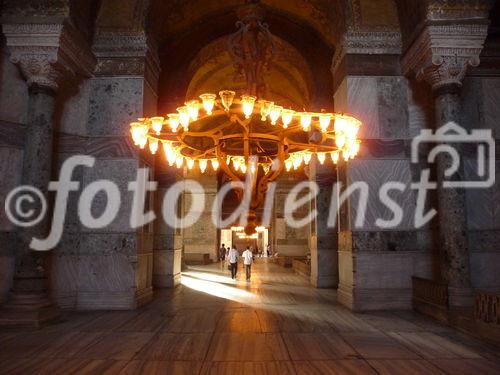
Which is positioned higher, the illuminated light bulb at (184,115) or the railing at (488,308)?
the illuminated light bulb at (184,115)

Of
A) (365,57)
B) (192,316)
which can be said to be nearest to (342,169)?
(365,57)

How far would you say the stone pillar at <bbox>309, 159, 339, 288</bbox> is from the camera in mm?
10891

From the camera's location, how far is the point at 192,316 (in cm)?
685

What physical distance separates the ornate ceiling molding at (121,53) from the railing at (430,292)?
6848mm

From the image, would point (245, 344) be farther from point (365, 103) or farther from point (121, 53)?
point (121, 53)

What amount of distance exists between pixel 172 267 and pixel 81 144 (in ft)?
14.1

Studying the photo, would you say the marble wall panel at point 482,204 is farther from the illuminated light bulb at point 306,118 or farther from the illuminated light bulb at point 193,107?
the illuminated light bulb at point 193,107

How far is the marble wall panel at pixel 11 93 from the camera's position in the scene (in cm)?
716

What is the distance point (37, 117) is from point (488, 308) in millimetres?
7671

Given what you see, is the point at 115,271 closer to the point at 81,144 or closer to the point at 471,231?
the point at 81,144

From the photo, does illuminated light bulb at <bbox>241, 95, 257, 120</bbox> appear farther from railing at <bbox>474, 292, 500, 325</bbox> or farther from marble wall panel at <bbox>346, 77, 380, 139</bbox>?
railing at <bbox>474, 292, 500, 325</bbox>

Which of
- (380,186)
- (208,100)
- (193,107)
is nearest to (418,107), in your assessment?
(380,186)

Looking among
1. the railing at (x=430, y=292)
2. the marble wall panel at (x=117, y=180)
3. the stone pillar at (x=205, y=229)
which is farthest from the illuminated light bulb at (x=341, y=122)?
the stone pillar at (x=205, y=229)

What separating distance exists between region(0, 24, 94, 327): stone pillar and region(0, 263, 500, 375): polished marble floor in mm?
913
